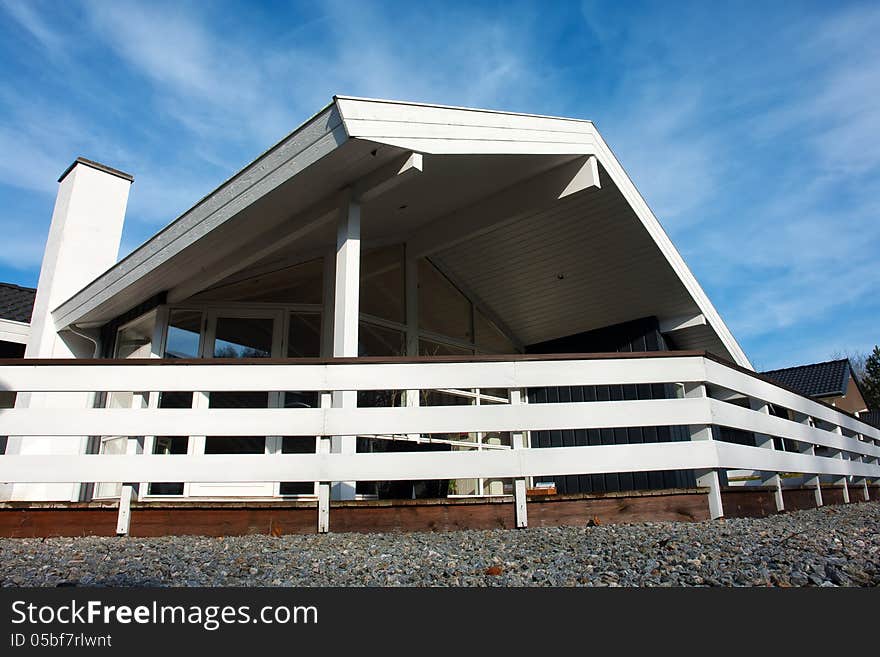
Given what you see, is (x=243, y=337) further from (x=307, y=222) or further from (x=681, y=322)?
(x=681, y=322)

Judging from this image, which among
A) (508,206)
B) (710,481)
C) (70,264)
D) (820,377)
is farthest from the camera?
(820,377)

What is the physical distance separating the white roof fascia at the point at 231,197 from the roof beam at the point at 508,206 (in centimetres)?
239

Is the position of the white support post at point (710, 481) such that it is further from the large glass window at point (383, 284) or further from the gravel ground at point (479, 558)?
the large glass window at point (383, 284)

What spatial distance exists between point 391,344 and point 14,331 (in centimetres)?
582

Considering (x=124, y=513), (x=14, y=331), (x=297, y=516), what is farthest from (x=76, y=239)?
(x=297, y=516)

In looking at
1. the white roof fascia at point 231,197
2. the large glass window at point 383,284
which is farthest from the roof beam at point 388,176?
the large glass window at point 383,284

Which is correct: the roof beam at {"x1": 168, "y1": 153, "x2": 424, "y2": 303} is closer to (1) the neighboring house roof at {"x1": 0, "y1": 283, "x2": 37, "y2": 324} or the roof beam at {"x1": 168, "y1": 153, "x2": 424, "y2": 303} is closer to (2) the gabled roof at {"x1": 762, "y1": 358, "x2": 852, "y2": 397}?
(1) the neighboring house roof at {"x1": 0, "y1": 283, "x2": 37, "y2": 324}

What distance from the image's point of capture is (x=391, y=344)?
22.5ft

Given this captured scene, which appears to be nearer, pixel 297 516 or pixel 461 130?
pixel 297 516

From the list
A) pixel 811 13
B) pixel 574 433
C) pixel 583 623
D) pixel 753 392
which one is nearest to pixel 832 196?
pixel 811 13

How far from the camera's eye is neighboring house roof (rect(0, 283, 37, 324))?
8688 millimetres

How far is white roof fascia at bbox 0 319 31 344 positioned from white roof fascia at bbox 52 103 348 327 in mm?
2242

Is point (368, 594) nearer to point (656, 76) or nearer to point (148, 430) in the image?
point (148, 430)

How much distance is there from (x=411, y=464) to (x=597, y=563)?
1491 mm
